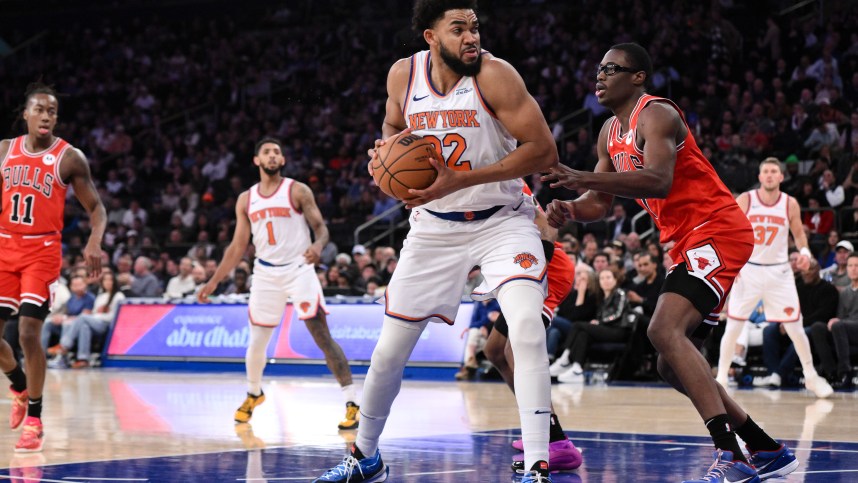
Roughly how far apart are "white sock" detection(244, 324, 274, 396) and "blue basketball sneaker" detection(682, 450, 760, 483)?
15.3 feet

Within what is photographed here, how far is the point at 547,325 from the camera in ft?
21.9

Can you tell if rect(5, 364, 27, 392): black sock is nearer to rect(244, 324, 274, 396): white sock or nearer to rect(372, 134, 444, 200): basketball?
rect(244, 324, 274, 396): white sock

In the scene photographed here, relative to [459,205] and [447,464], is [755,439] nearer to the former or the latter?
[447,464]

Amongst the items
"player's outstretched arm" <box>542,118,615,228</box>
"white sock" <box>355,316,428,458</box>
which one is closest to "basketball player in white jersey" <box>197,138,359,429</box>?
"player's outstretched arm" <box>542,118,615,228</box>

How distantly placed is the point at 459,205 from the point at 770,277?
22.4ft

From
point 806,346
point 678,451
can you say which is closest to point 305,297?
point 678,451

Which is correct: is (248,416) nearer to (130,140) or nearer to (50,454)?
(50,454)

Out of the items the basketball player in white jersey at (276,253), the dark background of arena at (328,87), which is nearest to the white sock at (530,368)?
the basketball player in white jersey at (276,253)

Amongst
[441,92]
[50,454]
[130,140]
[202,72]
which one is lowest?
[50,454]

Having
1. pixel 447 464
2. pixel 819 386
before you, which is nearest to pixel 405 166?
pixel 447 464

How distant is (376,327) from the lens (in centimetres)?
1449

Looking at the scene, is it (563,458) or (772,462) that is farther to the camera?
(563,458)

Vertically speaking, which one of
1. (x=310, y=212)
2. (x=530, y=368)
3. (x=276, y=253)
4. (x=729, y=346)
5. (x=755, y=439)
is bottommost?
(x=755, y=439)

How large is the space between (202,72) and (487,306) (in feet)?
50.0
